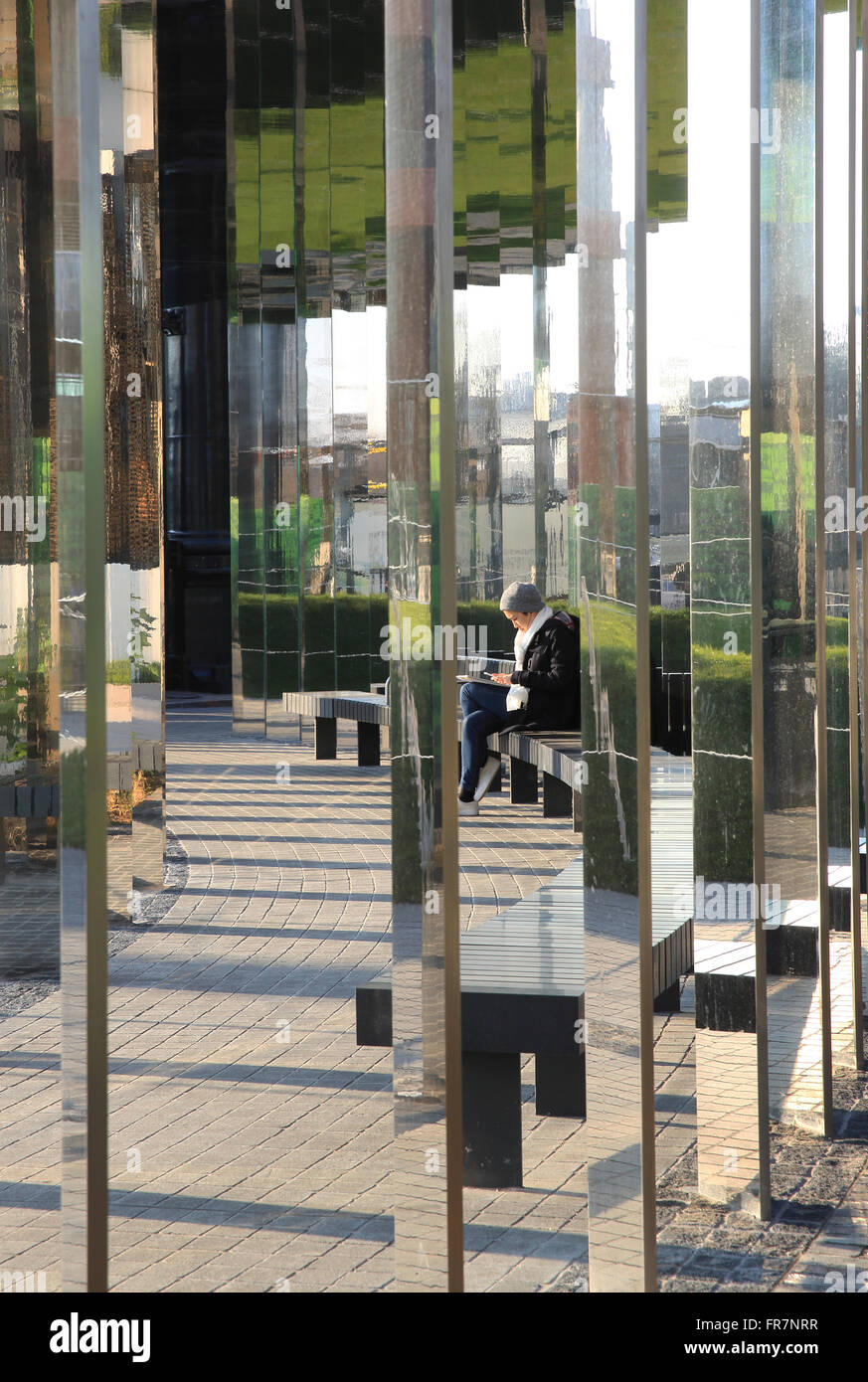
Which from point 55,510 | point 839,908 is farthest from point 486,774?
point 839,908

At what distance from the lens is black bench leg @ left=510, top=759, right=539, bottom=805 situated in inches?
473

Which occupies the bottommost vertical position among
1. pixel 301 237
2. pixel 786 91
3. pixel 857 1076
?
pixel 857 1076

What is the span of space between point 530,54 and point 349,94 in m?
1.97

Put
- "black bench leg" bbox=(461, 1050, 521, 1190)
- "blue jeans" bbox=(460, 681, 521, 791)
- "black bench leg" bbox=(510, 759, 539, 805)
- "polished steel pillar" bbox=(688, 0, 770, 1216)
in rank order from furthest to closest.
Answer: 1. "black bench leg" bbox=(510, 759, 539, 805)
2. "blue jeans" bbox=(460, 681, 521, 791)
3. "black bench leg" bbox=(461, 1050, 521, 1190)
4. "polished steel pillar" bbox=(688, 0, 770, 1216)

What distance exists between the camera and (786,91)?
4445 mm

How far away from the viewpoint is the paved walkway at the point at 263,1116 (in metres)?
3.71

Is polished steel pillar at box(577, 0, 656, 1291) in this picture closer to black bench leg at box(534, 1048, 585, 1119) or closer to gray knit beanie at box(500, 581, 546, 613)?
black bench leg at box(534, 1048, 585, 1119)

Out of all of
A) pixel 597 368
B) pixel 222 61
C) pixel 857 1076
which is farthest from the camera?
pixel 222 61

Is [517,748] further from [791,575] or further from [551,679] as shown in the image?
[791,575]

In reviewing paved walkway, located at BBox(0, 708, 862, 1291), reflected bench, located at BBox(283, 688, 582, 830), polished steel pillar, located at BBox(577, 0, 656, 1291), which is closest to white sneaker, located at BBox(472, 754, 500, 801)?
reflected bench, located at BBox(283, 688, 582, 830)

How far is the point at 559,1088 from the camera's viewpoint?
4.63 metres

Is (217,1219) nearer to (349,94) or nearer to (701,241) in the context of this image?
(701,241)
